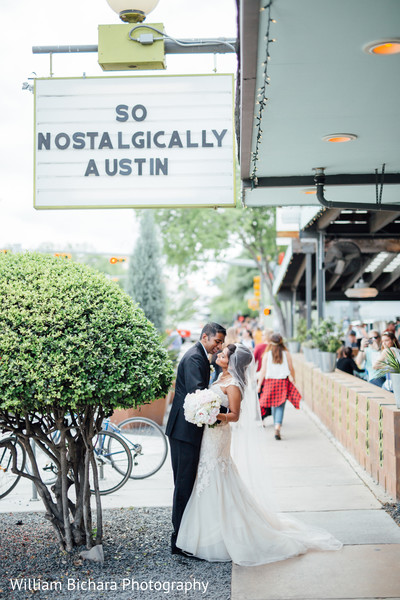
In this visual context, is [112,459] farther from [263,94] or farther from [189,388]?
[263,94]

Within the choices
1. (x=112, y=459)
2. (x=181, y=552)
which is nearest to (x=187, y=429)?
(x=181, y=552)

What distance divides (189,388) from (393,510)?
8.98ft

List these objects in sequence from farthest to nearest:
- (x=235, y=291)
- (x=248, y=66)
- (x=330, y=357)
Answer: (x=235, y=291), (x=330, y=357), (x=248, y=66)

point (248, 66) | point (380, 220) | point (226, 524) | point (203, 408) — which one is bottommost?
point (226, 524)

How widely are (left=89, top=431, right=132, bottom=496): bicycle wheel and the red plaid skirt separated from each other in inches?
154

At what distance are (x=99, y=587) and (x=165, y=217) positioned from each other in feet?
104

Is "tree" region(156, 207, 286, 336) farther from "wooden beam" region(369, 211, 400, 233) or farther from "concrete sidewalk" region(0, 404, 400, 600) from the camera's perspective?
"concrete sidewalk" region(0, 404, 400, 600)

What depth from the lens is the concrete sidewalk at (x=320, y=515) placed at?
4.85 m

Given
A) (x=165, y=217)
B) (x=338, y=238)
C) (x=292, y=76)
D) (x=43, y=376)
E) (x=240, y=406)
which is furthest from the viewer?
(x=165, y=217)

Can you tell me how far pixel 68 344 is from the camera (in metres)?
5.10

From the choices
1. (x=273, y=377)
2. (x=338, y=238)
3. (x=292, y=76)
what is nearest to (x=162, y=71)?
(x=292, y=76)

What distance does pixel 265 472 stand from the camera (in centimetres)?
604

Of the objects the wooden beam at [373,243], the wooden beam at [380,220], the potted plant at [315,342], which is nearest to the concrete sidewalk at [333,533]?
the potted plant at [315,342]

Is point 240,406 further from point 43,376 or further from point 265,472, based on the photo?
point 43,376
